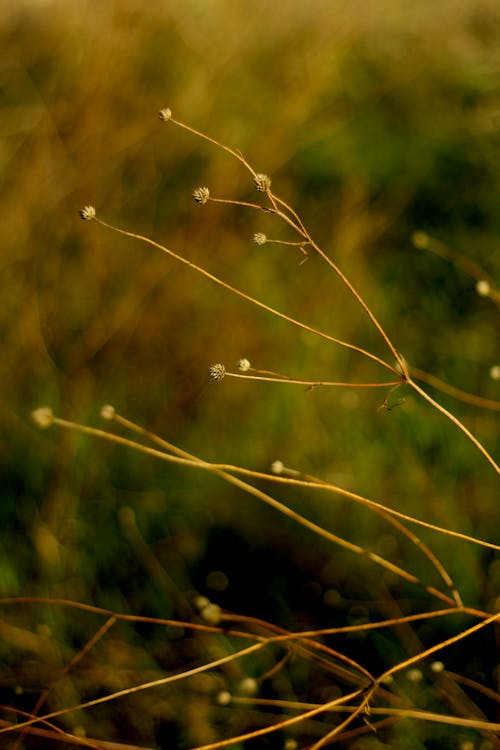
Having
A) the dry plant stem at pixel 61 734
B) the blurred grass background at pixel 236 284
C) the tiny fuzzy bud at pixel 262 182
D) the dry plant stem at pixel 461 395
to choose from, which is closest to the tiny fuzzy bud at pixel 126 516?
the blurred grass background at pixel 236 284

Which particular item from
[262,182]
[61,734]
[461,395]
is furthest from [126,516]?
[262,182]

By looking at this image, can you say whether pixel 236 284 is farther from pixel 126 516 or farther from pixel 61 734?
pixel 61 734

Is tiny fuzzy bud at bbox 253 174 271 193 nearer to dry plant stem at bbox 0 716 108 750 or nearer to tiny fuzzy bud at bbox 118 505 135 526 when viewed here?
dry plant stem at bbox 0 716 108 750

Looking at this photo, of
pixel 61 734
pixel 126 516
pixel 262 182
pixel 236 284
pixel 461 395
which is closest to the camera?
pixel 262 182

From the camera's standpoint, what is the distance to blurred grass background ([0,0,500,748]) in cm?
136

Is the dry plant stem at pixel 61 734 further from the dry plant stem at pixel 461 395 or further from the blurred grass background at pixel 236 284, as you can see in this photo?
the dry plant stem at pixel 461 395

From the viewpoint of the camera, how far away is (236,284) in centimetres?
167

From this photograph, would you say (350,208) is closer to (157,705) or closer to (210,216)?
(210,216)

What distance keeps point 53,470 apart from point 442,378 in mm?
930

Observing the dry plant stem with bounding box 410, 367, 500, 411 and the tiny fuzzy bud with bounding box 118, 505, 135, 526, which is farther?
the tiny fuzzy bud with bounding box 118, 505, 135, 526

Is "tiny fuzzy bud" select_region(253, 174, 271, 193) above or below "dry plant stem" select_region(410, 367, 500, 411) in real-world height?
above

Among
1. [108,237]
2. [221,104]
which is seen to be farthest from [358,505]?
[221,104]

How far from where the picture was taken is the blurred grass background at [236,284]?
1.36 metres

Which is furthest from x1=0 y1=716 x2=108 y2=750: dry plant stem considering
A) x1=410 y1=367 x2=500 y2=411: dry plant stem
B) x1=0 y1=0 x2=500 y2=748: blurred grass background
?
x1=410 y1=367 x2=500 y2=411: dry plant stem
